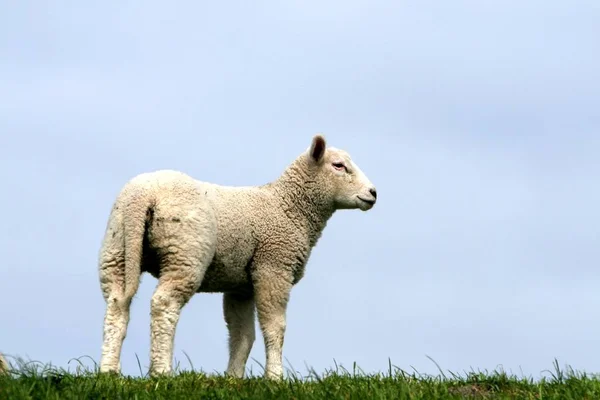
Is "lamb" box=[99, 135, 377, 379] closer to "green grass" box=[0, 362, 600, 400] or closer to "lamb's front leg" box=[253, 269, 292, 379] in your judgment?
"lamb's front leg" box=[253, 269, 292, 379]

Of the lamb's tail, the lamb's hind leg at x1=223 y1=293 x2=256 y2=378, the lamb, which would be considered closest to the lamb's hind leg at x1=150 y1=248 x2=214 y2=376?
the lamb

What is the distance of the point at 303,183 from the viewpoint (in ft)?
42.7

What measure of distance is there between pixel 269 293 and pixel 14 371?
4.59 m

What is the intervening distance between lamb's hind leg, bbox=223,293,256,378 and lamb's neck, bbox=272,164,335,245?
1.17m

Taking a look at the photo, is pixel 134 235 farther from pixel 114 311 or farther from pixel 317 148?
pixel 317 148

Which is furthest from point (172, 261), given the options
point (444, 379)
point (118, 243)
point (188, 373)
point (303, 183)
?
point (444, 379)

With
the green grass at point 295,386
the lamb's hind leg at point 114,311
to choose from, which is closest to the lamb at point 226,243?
the lamb's hind leg at point 114,311

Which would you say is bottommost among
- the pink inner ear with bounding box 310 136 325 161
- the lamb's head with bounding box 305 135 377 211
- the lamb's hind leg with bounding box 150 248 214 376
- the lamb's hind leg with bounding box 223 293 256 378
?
the lamb's hind leg with bounding box 223 293 256 378

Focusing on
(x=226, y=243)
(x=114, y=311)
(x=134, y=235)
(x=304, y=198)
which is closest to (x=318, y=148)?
(x=304, y=198)

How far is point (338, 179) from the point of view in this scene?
514 inches

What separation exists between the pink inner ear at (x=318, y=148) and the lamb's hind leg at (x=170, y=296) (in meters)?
2.33

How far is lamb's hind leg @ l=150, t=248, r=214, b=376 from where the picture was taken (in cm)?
1101

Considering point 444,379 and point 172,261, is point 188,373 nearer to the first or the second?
point 172,261

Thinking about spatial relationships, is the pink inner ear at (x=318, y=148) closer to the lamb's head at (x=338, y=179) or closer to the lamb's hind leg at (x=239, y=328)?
the lamb's head at (x=338, y=179)
